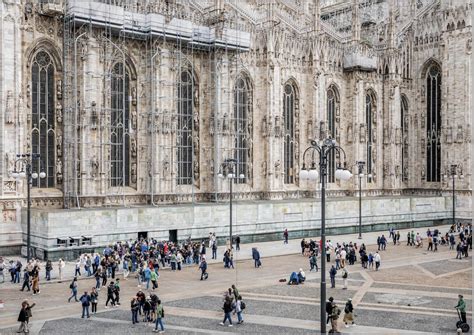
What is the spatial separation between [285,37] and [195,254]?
2705cm

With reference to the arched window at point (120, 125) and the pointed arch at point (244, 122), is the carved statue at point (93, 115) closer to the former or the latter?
the arched window at point (120, 125)

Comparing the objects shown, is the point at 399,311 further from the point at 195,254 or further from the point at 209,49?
the point at 209,49

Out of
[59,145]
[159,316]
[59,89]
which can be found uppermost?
[59,89]

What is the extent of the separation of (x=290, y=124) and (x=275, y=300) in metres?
33.6

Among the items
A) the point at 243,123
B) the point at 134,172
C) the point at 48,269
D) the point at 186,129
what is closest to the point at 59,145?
the point at 134,172

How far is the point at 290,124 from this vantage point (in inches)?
2304

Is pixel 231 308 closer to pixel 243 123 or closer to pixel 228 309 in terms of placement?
pixel 228 309

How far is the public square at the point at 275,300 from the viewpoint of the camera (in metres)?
22.2

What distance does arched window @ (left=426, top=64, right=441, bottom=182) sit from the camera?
68500 mm

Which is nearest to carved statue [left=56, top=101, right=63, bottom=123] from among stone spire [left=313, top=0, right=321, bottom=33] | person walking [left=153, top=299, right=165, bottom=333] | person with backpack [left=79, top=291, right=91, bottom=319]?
person with backpack [left=79, top=291, right=91, bottom=319]

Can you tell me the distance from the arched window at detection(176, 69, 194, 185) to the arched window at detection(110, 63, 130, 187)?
4703 millimetres

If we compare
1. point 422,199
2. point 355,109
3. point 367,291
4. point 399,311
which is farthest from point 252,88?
point 399,311

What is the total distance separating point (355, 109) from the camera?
62.7 m

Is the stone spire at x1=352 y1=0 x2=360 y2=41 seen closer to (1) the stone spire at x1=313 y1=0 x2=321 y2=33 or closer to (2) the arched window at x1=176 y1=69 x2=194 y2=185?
(1) the stone spire at x1=313 y1=0 x2=321 y2=33
